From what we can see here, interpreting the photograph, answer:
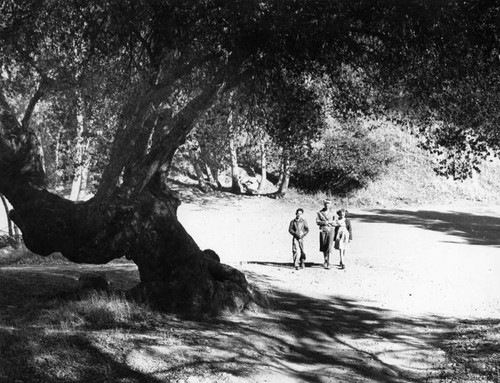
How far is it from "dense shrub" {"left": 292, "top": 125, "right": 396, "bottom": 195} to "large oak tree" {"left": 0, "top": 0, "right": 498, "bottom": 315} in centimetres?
2435

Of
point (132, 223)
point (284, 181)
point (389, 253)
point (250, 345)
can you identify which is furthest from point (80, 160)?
point (250, 345)

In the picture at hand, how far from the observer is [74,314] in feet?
26.3

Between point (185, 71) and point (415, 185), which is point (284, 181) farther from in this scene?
point (185, 71)

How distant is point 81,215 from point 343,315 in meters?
5.25

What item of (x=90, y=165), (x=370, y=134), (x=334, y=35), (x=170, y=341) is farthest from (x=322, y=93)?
(x=370, y=134)

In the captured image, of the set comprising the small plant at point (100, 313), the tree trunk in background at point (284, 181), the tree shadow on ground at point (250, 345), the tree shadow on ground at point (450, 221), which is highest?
the tree trunk in background at point (284, 181)

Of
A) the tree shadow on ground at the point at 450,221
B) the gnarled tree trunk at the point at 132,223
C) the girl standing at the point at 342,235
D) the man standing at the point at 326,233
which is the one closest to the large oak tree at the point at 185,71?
the gnarled tree trunk at the point at 132,223

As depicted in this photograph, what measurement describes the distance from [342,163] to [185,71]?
2653 cm

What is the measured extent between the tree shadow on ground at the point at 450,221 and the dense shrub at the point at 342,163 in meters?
3.70

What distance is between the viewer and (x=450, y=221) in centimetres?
2973

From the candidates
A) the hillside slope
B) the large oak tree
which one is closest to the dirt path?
the large oak tree

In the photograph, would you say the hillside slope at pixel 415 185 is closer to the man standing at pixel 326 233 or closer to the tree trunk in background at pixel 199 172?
the tree trunk in background at pixel 199 172

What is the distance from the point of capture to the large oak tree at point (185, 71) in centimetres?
841

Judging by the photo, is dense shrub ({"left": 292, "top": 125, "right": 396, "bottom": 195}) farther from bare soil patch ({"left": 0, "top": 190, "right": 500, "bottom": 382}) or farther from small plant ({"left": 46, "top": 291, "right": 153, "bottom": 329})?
small plant ({"left": 46, "top": 291, "right": 153, "bottom": 329})
